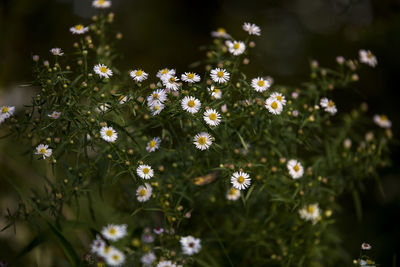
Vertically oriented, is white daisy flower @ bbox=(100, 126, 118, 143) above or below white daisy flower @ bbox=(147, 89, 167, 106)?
below

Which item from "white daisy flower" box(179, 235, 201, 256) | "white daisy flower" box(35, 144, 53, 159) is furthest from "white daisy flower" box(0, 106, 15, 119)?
"white daisy flower" box(179, 235, 201, 256)

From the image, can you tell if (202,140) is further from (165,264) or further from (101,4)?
(101,4)

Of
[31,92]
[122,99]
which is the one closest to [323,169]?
[122,99]

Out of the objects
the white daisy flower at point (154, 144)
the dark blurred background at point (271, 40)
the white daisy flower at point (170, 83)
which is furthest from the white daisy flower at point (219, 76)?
the dark blurred background at point (271, 40)

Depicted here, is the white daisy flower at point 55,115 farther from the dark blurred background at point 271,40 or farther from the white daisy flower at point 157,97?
the dark blurred background at point 271,40

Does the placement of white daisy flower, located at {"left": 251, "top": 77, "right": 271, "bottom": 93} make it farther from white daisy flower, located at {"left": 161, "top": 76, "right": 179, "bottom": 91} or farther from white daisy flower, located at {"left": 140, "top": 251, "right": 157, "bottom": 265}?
white daisy flower, located at {"left": 140, "top": 251, "right": 157, "bottom": 265}

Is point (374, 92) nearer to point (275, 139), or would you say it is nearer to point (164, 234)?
point (275, 139)
